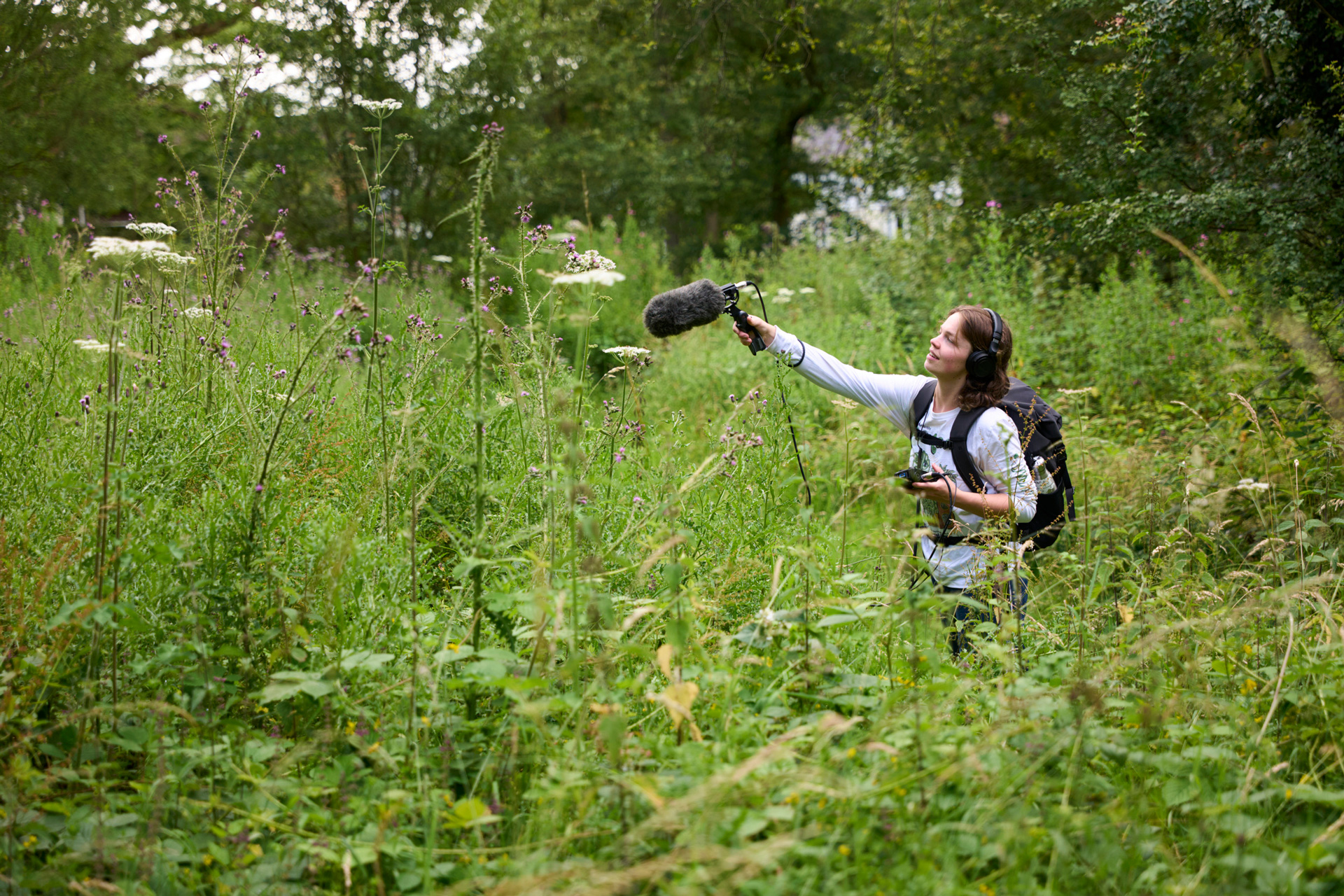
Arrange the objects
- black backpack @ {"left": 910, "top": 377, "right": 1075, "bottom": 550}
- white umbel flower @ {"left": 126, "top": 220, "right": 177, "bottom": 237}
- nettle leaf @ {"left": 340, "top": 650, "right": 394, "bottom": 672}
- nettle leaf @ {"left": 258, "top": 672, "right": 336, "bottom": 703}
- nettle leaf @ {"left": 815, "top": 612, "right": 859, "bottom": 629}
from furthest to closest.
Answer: black backpack @ {"left": 910, "top": 377, "right": 1075, "bottom": 550} < white umbel flower @ {"left": 126, "top": 220, "right": 177, "bottom": 237} < nettle leaf @ {"left": 815, "top": 612, "right": 859, "bottom": 629} < nettle leaf @ {"left": 340, "top": 650, "right": 394, "bottom": 672} < nettle leaf @ {"left": 258, "top": 672, "right": 336, "bottom": 703}

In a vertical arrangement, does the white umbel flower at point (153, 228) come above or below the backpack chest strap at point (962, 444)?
above

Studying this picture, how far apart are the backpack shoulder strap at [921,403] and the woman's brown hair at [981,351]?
0.17 m

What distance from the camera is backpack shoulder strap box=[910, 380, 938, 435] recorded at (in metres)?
3.72

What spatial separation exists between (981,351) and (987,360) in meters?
0.06

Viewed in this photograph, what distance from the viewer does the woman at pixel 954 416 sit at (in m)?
3.16

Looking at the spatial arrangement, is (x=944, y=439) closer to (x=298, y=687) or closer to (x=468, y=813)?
(x=468, y=813)

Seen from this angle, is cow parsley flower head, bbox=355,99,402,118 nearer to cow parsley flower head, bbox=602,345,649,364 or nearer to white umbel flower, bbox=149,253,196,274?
white umbel flower, bbox=149,253,196,274

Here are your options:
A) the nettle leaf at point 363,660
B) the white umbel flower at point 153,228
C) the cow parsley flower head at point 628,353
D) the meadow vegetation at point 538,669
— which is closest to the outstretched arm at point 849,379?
the meadow vegetation at point 538,669

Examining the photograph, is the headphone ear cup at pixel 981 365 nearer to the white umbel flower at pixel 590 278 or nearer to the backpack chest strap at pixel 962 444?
the backpack chest strap at pixel 962 444

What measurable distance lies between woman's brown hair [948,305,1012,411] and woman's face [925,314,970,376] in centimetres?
2

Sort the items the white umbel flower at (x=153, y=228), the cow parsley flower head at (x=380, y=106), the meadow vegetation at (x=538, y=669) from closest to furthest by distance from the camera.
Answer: the meadow vegetation at (x=538, y=669)
the cow parsley flower head at (x=380, y=106)
the white umbel flower at (x=153, y=228)

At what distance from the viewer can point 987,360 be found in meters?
3.45

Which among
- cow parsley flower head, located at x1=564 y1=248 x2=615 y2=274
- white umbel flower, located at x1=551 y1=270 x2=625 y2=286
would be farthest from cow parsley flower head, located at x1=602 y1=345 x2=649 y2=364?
white umbel flower, located at x1=551 y1=270 x2=625 y2=286

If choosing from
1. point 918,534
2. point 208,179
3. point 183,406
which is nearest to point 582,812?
point 918,534
